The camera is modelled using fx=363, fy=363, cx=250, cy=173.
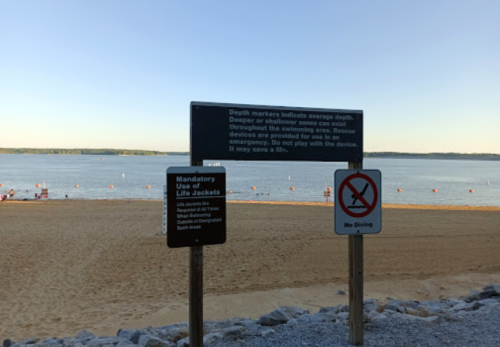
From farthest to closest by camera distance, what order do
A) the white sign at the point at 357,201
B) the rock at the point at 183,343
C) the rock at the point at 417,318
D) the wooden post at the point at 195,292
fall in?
the rock at the point at 417,318 → the rock at the point at 183,343 → the white sign at the point at 357,201 → the wooden post at the point at 195,292

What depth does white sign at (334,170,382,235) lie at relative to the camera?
3.54m

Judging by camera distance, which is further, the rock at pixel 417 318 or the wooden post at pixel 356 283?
the rock at pixel 417 318

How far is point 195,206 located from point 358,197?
5.31 feet

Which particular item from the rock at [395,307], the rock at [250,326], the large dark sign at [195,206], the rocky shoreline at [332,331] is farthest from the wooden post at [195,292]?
the rock at [395,307]

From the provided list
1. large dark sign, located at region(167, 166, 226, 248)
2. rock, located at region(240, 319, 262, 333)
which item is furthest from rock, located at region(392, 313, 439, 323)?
large dark sign, located at region(167, 166, 226, 248)

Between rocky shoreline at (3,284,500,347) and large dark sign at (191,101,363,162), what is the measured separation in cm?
201

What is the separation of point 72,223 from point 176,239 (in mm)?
14103

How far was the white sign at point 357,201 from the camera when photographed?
3.54 m

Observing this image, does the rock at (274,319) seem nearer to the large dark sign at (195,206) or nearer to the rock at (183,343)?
the rock at (183,343)

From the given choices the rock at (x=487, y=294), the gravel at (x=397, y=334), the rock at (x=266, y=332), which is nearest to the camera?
the gravel at (x=397, y=334)

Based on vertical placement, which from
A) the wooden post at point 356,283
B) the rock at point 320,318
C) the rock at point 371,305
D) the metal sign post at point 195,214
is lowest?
the rock at point 371,305

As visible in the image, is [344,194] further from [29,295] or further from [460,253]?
[460,253]

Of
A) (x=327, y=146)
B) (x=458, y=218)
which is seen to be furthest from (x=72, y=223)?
(x=458, y=218)

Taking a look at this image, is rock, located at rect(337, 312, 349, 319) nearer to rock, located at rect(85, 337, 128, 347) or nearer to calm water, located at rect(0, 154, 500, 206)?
rock, located at rect(85, 337, 128, 347)
